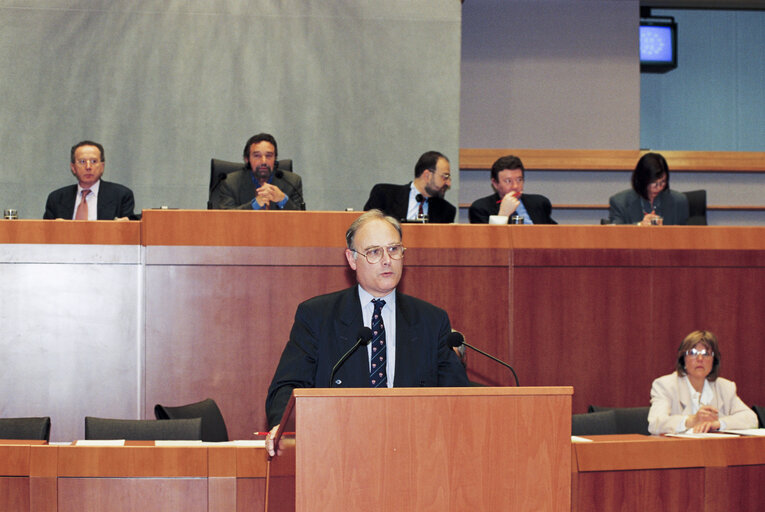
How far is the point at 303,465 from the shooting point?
1860 millimetres

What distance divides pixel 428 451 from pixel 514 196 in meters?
3.30

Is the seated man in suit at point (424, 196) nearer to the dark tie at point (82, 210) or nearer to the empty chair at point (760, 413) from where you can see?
the dark tie at point (82, 210)

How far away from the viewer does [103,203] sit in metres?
5.18

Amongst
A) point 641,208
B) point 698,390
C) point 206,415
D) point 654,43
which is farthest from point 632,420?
point 654,43

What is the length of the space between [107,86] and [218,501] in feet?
15.3

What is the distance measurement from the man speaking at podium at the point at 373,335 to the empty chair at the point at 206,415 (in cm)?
136

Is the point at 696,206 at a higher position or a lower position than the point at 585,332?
higher

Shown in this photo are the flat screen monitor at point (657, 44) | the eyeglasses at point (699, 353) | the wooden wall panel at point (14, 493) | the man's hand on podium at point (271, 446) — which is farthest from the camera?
the flat screen monitor at point (657, 44)

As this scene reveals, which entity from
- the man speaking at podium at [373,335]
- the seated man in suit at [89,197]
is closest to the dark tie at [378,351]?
the man speaking at podium at [373,335]

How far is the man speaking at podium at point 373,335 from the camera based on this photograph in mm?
2625

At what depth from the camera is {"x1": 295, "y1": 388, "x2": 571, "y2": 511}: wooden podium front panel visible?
1864 mm

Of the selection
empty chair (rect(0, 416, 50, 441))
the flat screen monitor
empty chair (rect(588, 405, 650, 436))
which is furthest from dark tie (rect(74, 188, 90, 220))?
the flat screen monitor

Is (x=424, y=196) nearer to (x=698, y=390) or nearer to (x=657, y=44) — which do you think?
(x=698, y=390)

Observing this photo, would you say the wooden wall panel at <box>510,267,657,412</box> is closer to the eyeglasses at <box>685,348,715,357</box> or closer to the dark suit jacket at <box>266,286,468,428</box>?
the eyeglasses at <box>685,348,715,357</box>
